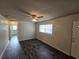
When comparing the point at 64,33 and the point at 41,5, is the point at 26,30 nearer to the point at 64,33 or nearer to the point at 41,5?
the point at 64,33

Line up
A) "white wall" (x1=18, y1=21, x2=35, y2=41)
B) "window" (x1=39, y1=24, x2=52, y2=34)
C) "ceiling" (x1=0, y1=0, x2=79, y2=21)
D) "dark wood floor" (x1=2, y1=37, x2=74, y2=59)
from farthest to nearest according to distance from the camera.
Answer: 1. "white wall" (x1=18, y1=21, x2=35, y2=41)
2. "window" (x1=39, y1=24, x2=52, y2=34)
3. "dark wood floor" (x1=2, y1=37, x2=74, y2=59)
4. "ceiling" (x1=0, y1=0, x2=79, y2=21)

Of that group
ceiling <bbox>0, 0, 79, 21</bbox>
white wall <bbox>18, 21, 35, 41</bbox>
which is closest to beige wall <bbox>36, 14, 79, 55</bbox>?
ceiling <bbox>0, 0, 79, 21</bbox>

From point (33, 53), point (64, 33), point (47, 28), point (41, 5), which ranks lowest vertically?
point (33, 53)

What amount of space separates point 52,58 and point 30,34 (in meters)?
4.68

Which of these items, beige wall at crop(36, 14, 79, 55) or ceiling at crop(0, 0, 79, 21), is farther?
beige wall at crop(36, 14, 79, 55)

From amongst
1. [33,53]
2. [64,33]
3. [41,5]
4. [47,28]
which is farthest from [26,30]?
[41,5]

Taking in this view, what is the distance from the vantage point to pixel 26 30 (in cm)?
707

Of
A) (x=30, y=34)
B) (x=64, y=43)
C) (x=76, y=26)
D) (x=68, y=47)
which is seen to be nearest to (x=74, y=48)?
(x=68, y=47)

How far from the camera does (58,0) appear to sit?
1.66 metres

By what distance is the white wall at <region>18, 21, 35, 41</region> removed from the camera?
665 cm

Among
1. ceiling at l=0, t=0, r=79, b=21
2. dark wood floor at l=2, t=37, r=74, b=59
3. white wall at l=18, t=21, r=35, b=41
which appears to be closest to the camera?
ceiling at l=0, t=0, r=79, b=21

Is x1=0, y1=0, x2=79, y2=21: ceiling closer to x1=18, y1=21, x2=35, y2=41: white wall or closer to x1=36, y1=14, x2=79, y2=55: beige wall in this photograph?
x1=36, y1=14, x2=79, y2=55: beige wall

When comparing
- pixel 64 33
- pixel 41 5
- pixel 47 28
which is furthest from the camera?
pixel 47 28

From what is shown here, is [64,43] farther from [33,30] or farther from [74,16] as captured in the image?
[33,30]
